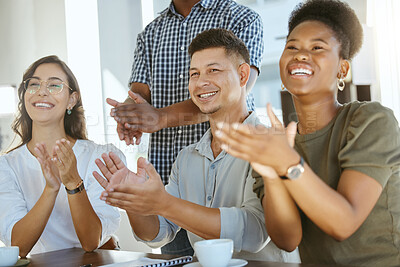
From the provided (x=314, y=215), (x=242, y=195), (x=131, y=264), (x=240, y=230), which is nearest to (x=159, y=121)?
(x=242, y=195)

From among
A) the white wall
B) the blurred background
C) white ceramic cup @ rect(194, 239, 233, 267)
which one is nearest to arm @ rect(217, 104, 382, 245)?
white ceramic cup @ rect(194, 239, 233, 267)

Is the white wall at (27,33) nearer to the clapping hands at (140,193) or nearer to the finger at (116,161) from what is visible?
the finger at (116,161)

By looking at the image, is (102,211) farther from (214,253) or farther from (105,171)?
(214,253)

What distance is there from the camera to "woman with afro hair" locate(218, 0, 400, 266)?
3.20 feet

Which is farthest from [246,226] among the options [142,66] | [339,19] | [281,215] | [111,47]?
[111,47]

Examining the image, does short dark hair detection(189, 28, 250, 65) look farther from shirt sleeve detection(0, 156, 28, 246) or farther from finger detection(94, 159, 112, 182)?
A: shirt sleeve detection(0, 156, 28, 246)

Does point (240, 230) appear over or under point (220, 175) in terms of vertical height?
under

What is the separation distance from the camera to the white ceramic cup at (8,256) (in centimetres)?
119

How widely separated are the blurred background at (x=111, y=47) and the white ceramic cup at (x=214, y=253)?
84.8 inches

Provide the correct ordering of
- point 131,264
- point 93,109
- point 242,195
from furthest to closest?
point 93,109 < point 242,195 < point 131,264

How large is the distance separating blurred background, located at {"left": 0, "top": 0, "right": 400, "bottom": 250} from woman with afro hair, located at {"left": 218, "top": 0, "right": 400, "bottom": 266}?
1.77m

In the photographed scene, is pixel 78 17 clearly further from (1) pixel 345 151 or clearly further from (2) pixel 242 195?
(1) pixel 345 151

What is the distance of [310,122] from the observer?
1303 mm

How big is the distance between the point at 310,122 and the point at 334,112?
0.22 feet
